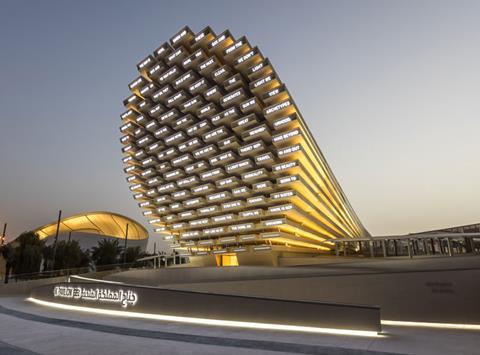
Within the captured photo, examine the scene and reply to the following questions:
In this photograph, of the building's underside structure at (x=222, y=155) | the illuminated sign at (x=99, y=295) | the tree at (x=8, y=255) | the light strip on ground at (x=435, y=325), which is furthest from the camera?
the tree at (x=8, y=255)

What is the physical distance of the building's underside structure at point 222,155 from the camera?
38.2m

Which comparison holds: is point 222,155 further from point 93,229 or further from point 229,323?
point 93,229

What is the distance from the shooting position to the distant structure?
8653 cm

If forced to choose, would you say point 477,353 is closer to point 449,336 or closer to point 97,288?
point 449,336

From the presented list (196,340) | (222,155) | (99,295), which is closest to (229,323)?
(196,340)

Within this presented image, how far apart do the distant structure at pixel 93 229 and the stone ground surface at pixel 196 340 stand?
78808 millimetres

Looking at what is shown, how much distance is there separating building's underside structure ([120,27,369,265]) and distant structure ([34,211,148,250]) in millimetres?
46852

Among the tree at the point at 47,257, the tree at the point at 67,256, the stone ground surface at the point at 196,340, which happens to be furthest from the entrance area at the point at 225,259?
the stone ground surface at the point at 196,340

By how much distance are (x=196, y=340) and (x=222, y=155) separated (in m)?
31.8

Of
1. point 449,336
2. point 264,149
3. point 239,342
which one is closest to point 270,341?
point 239,342

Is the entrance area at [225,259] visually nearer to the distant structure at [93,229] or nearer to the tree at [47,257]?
the tree at [47,257]

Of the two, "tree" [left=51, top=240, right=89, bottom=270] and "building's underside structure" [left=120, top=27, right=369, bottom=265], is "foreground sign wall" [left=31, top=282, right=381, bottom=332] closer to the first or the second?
"building's underside structure" [left=120, top=27, right=369, bottom=265]

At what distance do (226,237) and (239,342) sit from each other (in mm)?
33577

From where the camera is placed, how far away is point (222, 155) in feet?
135
